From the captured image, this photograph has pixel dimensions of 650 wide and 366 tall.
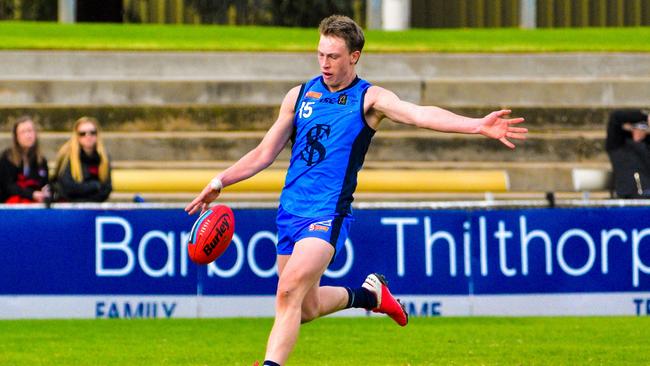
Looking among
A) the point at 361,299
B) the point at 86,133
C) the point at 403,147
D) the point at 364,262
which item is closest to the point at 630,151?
the point at 403,147

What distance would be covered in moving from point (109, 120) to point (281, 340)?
12.7 metres

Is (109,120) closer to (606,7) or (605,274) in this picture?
(605,274)

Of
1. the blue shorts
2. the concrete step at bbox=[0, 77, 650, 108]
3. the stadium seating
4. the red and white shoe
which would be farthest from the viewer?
the concrete step at bbox=[0, 77, 650, 108]

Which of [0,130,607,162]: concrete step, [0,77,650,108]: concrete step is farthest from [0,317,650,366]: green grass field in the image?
[0,77,650,108]: concrete step

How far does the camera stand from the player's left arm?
8242mm

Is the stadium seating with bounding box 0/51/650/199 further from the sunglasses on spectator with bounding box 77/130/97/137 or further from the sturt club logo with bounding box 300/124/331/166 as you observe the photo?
the sturt club logo with bounding box 300/124/331/166

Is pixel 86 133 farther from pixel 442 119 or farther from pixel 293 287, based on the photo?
pixel 442 119

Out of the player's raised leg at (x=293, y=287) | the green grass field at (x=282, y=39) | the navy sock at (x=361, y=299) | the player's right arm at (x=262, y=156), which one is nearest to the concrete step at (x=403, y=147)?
the green grass field at (x=282, y=39)

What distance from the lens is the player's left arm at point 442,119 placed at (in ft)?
27.0

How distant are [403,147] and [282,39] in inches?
228

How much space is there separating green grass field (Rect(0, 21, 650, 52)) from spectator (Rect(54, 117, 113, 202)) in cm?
734

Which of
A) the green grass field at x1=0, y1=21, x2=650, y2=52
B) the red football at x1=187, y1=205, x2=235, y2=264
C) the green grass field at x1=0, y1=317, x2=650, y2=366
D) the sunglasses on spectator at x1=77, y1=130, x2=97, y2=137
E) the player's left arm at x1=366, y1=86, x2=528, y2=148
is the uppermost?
the green grass field at x1=0, y1=21, x2=650, y2=52

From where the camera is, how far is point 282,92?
2172cm

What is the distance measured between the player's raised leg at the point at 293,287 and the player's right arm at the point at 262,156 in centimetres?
Answer: 63
